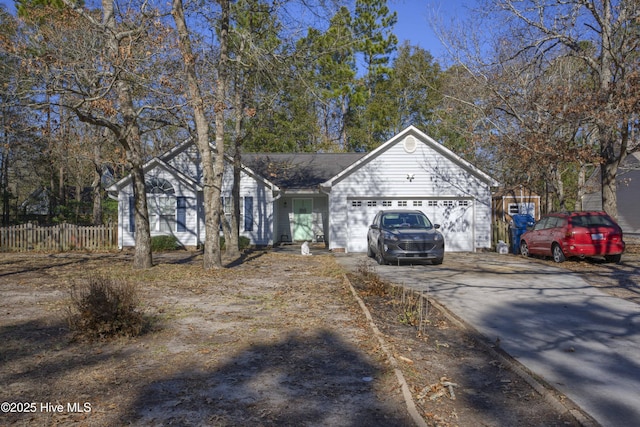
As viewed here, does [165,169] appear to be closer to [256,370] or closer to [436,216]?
[436,216]

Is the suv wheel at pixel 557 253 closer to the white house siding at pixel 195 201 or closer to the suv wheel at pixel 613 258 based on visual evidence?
the suv wheel at pixel 613 258

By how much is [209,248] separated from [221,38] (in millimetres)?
5972

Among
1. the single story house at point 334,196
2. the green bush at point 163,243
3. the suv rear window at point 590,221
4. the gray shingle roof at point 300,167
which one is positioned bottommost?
the green bush at point 163,243

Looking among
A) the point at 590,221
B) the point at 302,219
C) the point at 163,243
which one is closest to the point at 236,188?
the point at 163,243

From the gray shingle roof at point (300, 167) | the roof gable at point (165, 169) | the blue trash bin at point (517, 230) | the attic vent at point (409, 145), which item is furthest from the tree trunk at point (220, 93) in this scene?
the blue trash bin at point (517, 230)

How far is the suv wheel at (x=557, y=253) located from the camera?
15.5m

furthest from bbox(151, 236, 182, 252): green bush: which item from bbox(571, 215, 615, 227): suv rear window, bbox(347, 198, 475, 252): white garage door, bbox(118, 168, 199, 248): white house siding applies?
bbox(571, 215, 615, 227): suv rear window

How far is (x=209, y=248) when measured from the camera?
14.1m

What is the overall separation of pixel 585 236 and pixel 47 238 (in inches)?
803

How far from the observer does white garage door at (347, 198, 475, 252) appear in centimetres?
2089

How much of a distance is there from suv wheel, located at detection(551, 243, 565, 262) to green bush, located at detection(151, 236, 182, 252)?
47.9ft

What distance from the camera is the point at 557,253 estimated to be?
15.7 metres

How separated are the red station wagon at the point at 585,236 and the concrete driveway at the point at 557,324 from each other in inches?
40.9

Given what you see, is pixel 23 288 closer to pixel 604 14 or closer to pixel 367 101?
pixel 604 14
